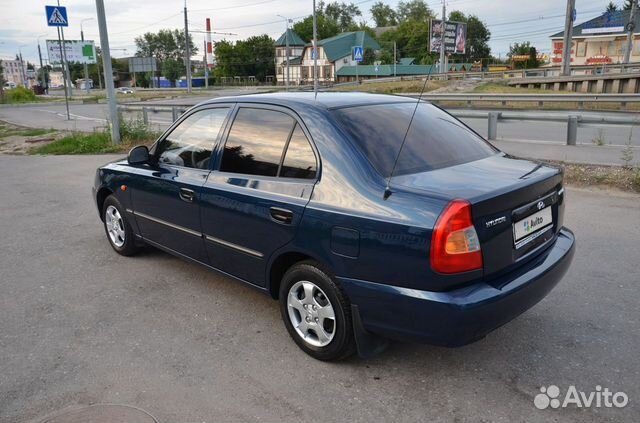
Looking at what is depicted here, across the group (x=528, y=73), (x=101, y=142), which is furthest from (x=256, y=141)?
(x=528, y=73)

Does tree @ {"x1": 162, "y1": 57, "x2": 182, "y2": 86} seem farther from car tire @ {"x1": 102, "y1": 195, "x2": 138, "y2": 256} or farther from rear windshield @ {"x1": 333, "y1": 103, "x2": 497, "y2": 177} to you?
rear windshield @ {"x1": 333, "y1": 103, "x2": 497, "y2": 177}

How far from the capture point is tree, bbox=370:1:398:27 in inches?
5453

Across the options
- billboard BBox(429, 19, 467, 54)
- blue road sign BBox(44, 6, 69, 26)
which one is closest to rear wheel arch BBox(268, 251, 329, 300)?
blue road sign BBox(44, 6, 69, 26)

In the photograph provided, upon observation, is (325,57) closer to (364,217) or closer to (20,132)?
(20,132)

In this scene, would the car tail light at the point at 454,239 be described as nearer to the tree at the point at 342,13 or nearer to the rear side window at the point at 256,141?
the rear side window at the point at 256,141

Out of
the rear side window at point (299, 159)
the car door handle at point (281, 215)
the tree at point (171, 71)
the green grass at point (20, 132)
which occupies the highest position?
the tree at point (171, 71)

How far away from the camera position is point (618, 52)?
73.9 m

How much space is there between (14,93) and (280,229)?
5340 cm

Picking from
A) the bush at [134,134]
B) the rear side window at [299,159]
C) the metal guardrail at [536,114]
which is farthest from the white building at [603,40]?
the rear side window at [299,159]

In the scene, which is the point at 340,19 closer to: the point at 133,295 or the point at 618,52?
the point at 618,52

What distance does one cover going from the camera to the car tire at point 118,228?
5.39 meters

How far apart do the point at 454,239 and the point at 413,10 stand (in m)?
142

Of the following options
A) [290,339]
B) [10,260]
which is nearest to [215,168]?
[290,339]

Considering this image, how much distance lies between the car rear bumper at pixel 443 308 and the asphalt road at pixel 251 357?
425 mm
